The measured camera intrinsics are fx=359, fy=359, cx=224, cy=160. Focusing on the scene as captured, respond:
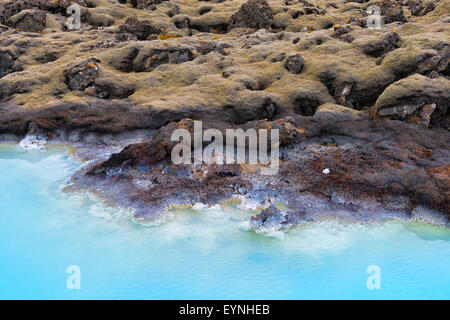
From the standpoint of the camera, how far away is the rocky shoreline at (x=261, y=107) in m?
16.6

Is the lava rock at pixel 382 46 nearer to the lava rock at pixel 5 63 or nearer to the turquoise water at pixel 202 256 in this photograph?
the turquoise water at pixel 202 256

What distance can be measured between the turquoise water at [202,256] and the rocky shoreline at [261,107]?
1069 mm

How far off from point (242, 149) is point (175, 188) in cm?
497

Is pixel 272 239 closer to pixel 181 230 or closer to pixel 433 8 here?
pixel 181 230

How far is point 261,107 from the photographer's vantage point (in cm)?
2391

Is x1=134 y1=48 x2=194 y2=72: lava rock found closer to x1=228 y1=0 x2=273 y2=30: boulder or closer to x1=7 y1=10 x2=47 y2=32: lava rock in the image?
x1=228 y1=0 x2=273 y2=30: boulder

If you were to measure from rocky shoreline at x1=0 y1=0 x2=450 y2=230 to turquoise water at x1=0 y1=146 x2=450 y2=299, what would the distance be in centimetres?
107

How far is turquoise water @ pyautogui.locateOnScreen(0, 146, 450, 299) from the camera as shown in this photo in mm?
11102

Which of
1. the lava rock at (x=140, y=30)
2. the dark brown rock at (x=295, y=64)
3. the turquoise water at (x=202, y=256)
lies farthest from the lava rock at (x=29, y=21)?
the turquoise water at (x=202, y=256)

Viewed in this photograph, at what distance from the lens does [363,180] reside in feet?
56.0

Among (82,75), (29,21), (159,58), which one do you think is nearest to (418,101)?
(159,58)

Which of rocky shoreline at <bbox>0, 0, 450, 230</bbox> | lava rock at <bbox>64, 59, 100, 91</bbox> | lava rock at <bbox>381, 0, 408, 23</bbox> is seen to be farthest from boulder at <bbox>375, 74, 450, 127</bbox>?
lava rock at <bbox>64, 59, 100, 91</bbox>

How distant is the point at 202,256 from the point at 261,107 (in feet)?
44.5
